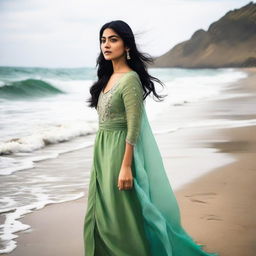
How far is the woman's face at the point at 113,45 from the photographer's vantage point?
2.66 meters

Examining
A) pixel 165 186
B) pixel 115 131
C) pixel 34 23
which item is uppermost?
pixel 34 23

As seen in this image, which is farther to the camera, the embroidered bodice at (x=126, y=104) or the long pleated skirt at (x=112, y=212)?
the long pleated skirt at (x=112, y=212)

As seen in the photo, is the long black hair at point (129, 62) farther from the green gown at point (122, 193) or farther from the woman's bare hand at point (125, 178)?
the woman's bare hand at point (125, 178)

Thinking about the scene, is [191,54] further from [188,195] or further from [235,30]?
[188,195]

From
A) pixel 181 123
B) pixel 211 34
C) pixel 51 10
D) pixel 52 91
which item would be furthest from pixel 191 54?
pixel 181 123

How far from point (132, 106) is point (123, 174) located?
365 mm

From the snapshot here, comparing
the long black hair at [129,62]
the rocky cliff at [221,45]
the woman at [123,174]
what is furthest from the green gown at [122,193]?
the rocky cliff at [221,45]

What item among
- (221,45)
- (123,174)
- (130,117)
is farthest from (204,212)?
(221,45)

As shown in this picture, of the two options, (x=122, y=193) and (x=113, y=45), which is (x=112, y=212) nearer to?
(x=122, y=193)

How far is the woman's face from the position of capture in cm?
266

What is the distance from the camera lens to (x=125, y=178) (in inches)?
101

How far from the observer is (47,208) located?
4.46 metres

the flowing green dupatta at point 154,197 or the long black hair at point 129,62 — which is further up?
the long black hair at point 129,62

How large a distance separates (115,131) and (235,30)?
9600 centimetres
